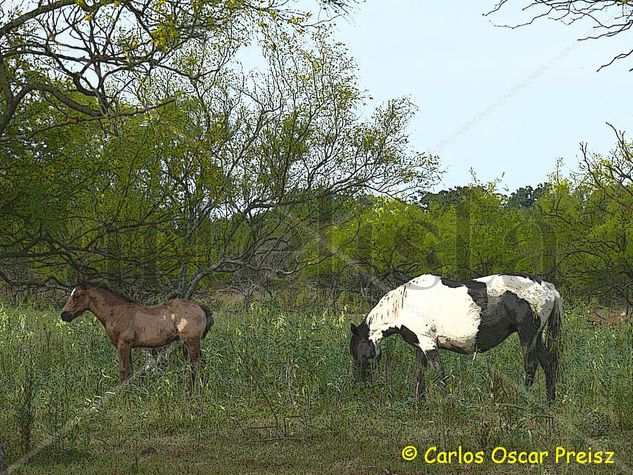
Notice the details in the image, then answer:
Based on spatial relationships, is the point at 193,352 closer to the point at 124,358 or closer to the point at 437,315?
the point at 124,358

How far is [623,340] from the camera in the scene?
1353cm

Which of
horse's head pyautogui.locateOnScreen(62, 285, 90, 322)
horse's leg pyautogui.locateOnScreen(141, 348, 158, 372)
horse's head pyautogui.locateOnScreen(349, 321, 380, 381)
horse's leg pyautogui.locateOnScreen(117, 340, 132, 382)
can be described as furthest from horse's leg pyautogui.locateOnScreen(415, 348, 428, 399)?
horse's head pyautogui.locateOnScreen(62, 285, 90, 322)

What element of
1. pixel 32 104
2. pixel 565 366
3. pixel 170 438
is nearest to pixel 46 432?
pixel 170 438

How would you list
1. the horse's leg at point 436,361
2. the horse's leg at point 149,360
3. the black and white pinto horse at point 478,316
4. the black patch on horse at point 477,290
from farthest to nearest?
the horse's leg at point 149,360 → the black patch on horse at point 477,290 → the black and white pinto horse at point 478,316 → the horse's leg at point 436,361

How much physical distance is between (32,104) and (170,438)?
426cm

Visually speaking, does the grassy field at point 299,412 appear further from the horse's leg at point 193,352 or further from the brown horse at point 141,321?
the brown horse at point 141,321

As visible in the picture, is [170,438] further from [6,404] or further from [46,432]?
[6,404]

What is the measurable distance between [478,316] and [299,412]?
9.53 feet

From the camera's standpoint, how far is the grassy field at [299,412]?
794cm

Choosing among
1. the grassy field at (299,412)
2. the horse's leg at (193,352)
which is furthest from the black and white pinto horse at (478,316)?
the horse's leg at (193,352)

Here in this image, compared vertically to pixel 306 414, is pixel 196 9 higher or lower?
higher

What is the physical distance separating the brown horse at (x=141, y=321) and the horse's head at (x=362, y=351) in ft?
7.69

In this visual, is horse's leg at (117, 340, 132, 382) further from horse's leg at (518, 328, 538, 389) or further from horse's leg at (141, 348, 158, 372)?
horse's leg at (518, 328, 538, 389)

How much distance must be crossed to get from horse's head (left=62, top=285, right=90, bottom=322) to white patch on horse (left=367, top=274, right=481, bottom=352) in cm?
484
